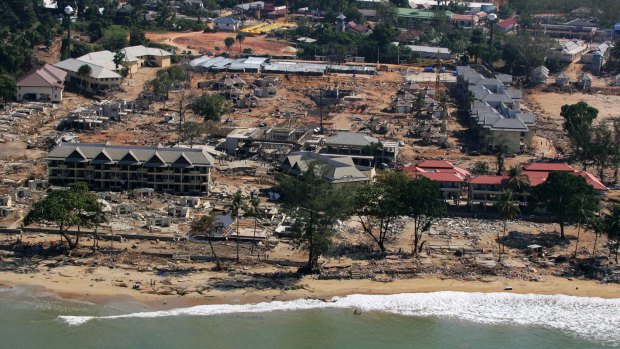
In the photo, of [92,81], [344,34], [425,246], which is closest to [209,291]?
[425,246]

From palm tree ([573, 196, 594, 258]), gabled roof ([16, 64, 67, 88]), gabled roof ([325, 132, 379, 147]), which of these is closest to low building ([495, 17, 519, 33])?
gabled roof ([16, 64, 67, 88])

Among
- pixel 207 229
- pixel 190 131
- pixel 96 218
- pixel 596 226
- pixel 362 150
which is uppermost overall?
pixel 596 226

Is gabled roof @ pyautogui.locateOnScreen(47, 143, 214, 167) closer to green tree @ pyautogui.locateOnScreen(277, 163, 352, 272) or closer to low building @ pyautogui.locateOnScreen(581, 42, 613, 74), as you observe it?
green tree @ pyautogui.locateOnScreen(277, 163, 352, 272)

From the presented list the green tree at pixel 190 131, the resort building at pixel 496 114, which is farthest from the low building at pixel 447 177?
the green tree at pixel 190 131

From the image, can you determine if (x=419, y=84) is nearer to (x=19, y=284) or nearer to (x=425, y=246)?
(x=425, y=246)

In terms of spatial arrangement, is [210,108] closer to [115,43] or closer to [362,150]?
[362,150]

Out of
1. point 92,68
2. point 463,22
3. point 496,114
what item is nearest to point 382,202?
point 496,114

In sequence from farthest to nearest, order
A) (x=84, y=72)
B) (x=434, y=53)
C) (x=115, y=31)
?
(x=115, y=31) < (x=434, y=53) < (x=84, y=72)
